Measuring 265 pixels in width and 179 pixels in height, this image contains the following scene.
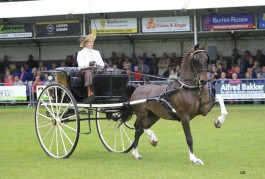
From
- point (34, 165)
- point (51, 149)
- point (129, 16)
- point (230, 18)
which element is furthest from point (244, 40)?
point (34, 165)

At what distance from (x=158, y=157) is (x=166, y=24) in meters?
15.9

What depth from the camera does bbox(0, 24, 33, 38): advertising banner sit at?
97.3 ft

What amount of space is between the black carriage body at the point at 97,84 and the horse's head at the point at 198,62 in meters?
1.76

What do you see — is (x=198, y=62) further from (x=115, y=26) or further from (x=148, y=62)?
(x=148, y=62)

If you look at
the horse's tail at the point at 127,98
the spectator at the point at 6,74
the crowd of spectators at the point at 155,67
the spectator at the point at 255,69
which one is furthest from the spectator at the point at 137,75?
the spectator at the point at 6,74

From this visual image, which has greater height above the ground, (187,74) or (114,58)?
(114,58)

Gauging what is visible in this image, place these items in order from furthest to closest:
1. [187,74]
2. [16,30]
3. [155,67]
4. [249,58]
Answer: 1. [16,30]
2. [155,67]
3. [249,58]
4. [187,74]

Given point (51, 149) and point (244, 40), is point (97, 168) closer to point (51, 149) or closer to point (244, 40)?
point (51, 149)

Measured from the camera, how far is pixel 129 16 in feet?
95.5

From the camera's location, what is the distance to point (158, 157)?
12.1 meters

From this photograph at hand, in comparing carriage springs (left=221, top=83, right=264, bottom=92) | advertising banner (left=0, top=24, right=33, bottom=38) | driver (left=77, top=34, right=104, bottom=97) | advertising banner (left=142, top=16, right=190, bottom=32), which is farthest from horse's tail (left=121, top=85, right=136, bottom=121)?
advertising banner (left=0, top=24, right=33, bottom=38)

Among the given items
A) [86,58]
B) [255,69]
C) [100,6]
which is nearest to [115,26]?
[100,6]

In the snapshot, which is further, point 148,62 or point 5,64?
point 5,64

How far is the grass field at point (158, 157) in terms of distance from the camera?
33.1 feet
